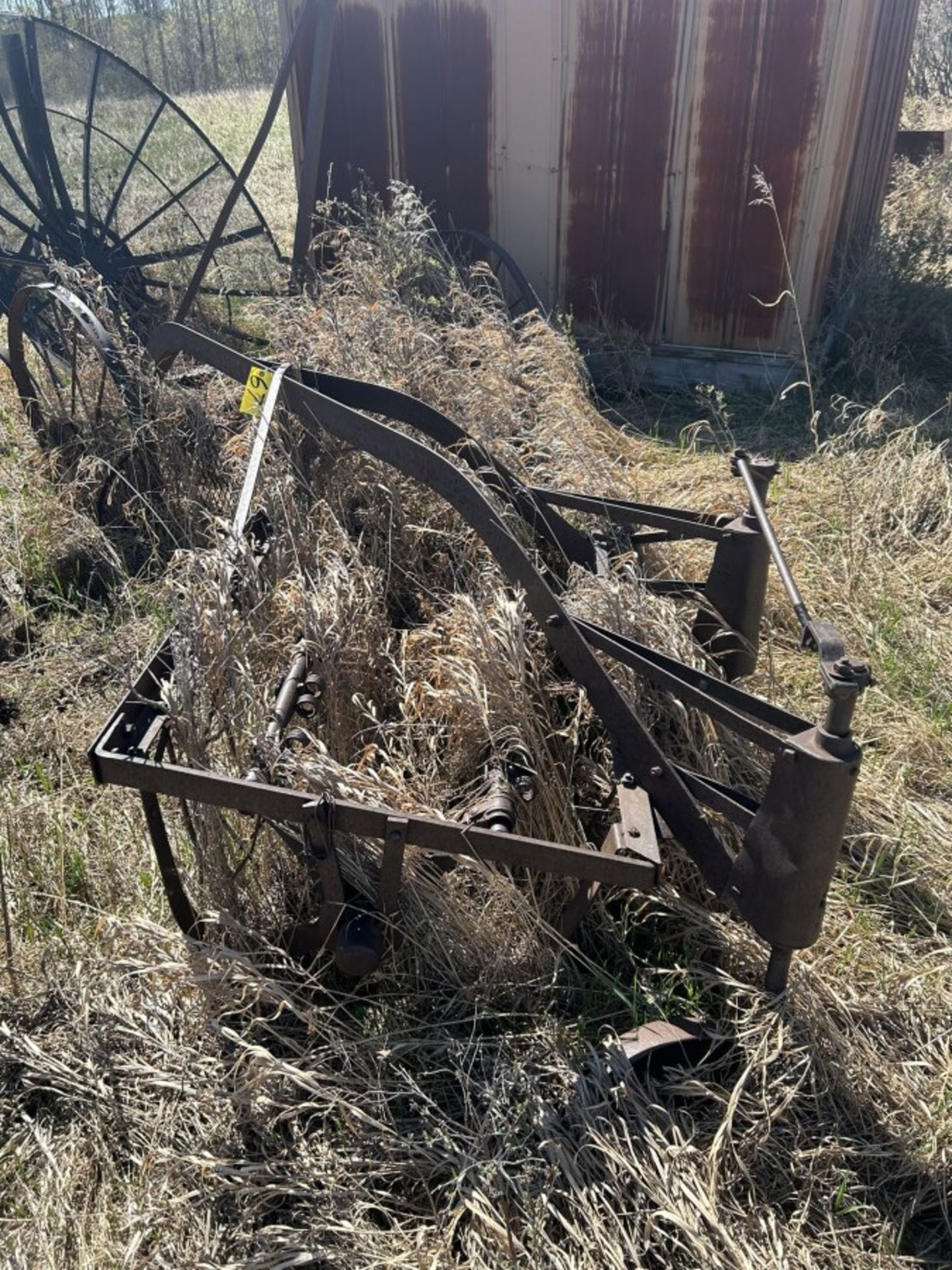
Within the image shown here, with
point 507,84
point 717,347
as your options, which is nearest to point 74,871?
point 717,347

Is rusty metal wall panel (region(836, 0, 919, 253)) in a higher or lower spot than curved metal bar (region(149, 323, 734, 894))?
higher

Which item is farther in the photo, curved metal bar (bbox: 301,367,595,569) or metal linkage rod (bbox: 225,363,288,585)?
curved metal bar (bbox: 301,367,595,569)

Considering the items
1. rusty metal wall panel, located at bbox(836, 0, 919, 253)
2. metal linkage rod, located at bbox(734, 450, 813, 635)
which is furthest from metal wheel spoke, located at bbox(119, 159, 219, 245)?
metal linkage rod, located at bbox(734, 450, 813, 635)

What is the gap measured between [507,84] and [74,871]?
5815mm

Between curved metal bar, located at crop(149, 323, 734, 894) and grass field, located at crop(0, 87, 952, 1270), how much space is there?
368 mm

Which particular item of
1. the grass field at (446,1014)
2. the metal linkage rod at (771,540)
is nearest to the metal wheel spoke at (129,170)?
the grass field at (446,1014)

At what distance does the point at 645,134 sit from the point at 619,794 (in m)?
5.35

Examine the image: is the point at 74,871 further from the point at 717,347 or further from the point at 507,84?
the point at 507,84

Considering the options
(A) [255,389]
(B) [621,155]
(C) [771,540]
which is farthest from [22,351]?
(B) [621,155]

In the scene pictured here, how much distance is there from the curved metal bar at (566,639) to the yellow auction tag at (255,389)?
0.30 m

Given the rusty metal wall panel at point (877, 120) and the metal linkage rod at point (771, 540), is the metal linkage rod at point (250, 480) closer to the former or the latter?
the metal linkage rod at point (771, 540)

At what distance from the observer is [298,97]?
7.14m

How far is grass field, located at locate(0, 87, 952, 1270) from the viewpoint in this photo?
1935 mm

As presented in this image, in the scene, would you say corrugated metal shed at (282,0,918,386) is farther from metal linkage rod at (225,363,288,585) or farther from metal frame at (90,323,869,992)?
metal linkage rod at (225,363,288,585)
